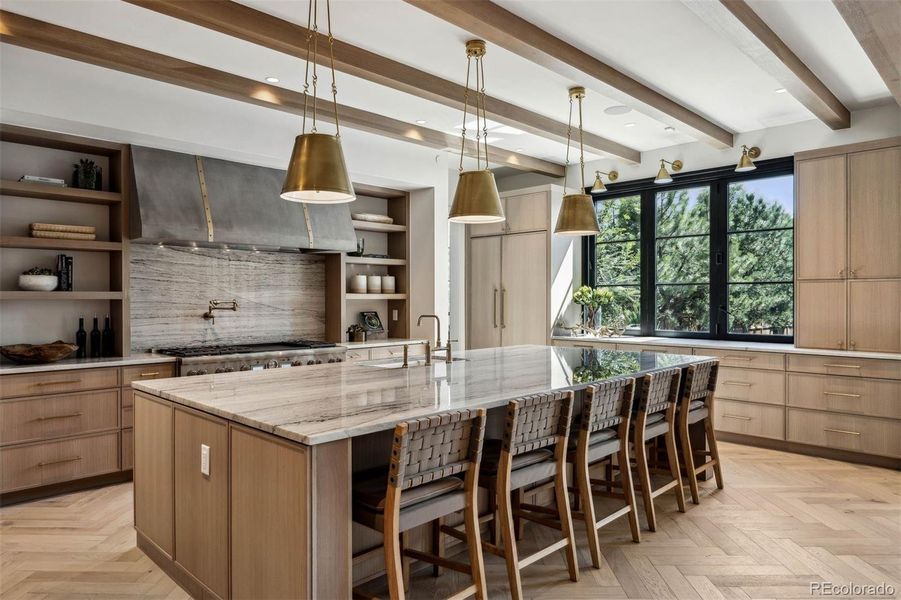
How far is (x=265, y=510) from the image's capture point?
2029 mm

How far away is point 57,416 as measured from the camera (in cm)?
380

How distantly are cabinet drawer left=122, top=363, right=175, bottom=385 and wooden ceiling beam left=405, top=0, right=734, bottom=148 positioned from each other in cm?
302

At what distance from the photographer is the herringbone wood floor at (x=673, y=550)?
8.59 ft

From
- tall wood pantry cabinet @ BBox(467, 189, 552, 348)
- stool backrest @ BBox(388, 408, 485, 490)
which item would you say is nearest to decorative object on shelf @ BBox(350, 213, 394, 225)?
tall wood pantry cabinet @ BBox(467, 189, 552, 348)

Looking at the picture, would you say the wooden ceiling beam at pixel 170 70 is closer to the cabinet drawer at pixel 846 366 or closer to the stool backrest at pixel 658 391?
the stool backrest at pixel 658 391

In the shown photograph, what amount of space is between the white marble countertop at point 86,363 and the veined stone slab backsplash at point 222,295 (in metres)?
0.43

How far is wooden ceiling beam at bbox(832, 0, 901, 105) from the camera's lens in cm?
262

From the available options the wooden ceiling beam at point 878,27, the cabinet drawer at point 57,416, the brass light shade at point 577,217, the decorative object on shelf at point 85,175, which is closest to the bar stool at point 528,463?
the brass light shade at point 577,217

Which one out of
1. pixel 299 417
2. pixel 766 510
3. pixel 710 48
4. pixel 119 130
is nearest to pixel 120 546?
pixel 299 417

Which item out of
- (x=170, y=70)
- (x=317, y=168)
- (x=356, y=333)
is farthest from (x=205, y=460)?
(x=356, y=333)

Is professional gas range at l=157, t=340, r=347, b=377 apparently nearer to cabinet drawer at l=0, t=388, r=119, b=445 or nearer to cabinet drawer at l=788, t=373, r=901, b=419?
cabinet drawer at l=0, t=388, r=119, b=445

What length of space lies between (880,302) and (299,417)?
4607 millimetres

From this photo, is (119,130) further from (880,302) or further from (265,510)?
(880,302)

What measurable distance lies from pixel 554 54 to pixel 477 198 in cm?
99
